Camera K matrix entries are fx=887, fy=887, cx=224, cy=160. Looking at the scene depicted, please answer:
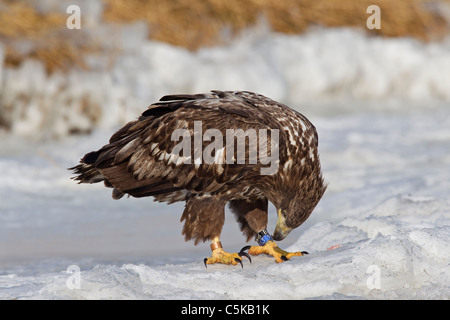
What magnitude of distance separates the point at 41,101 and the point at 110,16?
6.35ft

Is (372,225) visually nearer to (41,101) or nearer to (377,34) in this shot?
(41,101)

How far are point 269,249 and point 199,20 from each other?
8.09 m

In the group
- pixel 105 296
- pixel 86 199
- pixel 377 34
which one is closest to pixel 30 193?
pixel 86 199

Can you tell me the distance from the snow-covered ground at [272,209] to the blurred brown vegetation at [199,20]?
239mm

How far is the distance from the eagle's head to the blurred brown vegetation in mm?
6397

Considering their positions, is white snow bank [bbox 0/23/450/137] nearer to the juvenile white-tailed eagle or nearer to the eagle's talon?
the juvenile white-tailed eagle

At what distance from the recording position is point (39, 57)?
35.7 ft

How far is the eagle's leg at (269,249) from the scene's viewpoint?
501cm

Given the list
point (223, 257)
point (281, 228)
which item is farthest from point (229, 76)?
point (223, 257)

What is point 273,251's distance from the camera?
5.06 meters

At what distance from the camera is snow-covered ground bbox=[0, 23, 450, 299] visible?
431 cm

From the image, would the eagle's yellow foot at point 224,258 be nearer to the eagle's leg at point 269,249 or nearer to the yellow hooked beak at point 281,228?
the eagle's leg at point 269,249

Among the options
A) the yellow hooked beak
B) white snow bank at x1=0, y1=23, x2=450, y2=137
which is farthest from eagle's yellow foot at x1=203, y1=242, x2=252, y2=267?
white snow bank at x1=0, y1=23, x2=450, y2=137

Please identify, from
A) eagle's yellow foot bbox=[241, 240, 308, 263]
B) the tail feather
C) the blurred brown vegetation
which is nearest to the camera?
eagle's yellow foot bbox=[241, 240, 308, 263]
